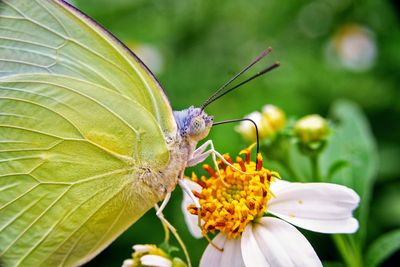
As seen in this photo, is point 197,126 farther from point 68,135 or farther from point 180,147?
point 68,135

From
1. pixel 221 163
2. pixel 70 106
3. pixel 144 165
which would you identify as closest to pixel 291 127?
pixel 221 163

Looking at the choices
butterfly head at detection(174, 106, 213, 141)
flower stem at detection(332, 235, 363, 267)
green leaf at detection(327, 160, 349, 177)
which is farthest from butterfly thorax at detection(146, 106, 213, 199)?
flower stem at detection(332, 235, 363, 267)

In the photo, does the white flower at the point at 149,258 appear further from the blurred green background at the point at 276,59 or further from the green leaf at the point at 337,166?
the blurred green background at the point at 276,59

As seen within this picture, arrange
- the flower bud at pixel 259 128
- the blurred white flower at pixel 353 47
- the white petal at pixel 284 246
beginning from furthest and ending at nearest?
the blurred white flower at pixel 353 47
the flower bud at pixel 259 128
the white petal at pixel 284 246

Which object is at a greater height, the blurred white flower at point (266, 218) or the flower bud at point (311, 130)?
the flower bud at point (311, 130)

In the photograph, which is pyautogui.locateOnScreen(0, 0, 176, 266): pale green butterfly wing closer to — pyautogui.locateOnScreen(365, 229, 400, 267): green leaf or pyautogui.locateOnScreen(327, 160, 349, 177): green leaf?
pyautogui.locateOnScreen(327, 160, 349, 177): green leaf

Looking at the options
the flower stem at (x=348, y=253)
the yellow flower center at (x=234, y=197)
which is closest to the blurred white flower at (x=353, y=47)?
the flower stem at (x=348, y=253)
